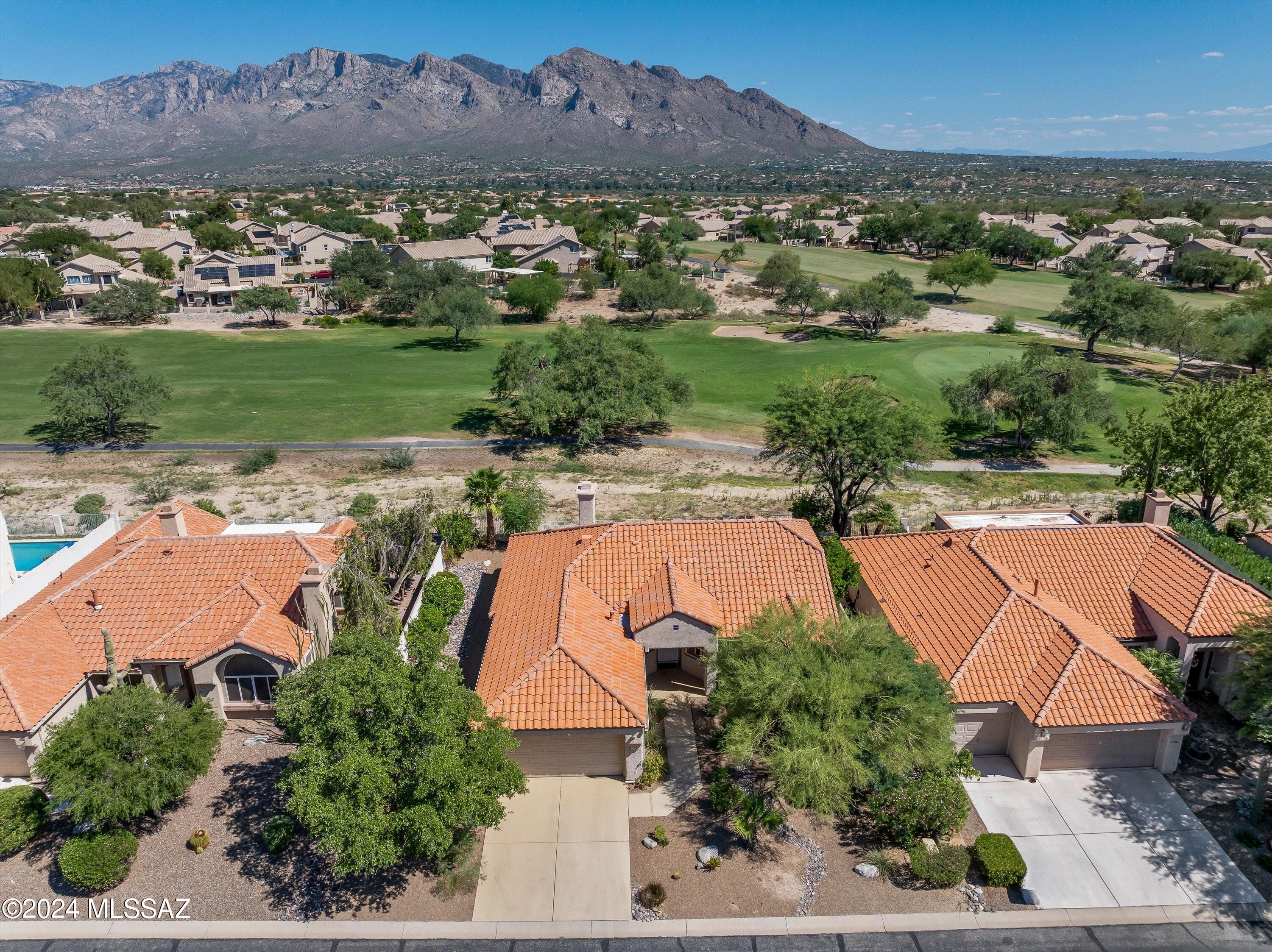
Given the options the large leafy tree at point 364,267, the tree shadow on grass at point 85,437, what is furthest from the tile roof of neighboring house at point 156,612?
the large leafy tree at point 364,267

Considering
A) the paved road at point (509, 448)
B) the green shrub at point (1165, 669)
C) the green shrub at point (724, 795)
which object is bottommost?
the paved road at point (509, 448)

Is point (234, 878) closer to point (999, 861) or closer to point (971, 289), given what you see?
point (999, 861)

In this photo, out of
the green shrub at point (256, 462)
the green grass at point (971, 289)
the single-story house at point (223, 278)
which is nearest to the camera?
the green shrub at point (256, 462)

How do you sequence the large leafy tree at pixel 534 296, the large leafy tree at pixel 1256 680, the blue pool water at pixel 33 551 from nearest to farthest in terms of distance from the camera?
the large leafy tree at pixel 1256 680
the blue pool water at pixel 33 551
the large leafy tree at pixel 534 296

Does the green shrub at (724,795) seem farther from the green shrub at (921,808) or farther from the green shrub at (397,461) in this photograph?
the green shrub at (397,461)

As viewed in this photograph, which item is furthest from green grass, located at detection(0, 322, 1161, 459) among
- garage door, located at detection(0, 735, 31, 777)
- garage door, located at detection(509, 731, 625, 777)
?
garage door, located at detection(509, 731, 625, 777)

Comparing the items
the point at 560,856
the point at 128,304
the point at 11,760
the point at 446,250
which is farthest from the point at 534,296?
the point at 560,856
